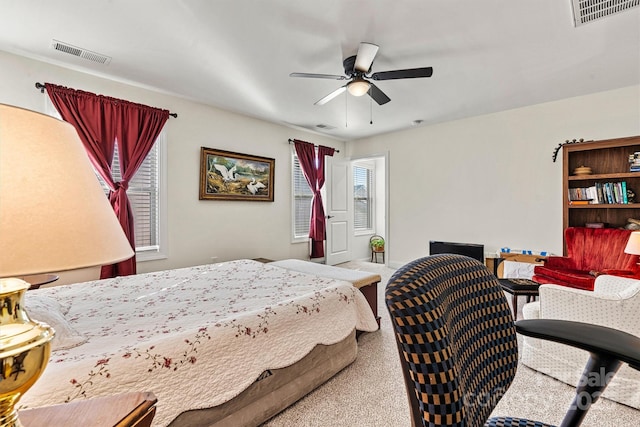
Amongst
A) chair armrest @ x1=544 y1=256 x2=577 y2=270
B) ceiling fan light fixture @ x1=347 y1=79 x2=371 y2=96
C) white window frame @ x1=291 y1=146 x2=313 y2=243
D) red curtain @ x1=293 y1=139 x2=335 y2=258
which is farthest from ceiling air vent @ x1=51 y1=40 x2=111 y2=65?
chair armrest @ x1=544 y1=256 x2=577 y2=270

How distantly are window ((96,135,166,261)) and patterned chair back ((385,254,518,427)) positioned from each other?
11.7ft

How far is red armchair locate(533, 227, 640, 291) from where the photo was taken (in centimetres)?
289

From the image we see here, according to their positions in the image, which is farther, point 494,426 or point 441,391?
point 494,426

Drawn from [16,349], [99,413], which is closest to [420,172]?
[99,413]

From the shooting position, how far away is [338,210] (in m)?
5.65

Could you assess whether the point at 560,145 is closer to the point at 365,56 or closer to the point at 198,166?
the point at 365,56

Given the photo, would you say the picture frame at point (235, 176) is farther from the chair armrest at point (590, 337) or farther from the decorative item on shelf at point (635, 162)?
the decorative item on shelf at point (635, 162)

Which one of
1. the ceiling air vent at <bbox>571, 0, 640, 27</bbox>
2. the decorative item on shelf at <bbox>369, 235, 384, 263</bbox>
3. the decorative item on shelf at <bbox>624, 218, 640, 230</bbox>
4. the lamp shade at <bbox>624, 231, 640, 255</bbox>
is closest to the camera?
the ceiling air vent at <bbox>571, 0, 640, 27</bbox>

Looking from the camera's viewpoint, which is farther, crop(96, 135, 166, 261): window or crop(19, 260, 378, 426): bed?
crop(96, 135, 166, 261): window

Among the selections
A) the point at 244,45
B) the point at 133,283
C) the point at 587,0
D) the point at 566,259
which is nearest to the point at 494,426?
the point at 133,283

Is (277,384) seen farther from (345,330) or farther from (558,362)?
(558,362)

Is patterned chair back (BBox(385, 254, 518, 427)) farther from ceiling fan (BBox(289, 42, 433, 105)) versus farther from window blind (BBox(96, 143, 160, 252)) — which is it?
→ window blind (BBox(96, 143, 160, 252))

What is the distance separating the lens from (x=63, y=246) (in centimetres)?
49

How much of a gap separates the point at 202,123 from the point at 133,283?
240cm
